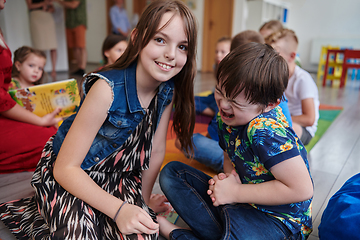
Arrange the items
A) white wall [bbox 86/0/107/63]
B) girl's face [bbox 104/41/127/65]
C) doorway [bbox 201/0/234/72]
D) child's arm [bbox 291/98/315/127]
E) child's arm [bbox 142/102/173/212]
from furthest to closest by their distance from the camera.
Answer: white wall [bbox 86/0/107/63] → doorway [bbox 201/0/234/72] → girl's face [bbox 104/41/127/65] → child's arm [bbox 291/98/315/127] → child's arm [bbox 142/102/173/212]

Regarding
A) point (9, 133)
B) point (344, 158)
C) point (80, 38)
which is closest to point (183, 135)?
point (9, 133)

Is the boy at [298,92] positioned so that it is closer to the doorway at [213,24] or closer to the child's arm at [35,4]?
the child's arm at [35,4]

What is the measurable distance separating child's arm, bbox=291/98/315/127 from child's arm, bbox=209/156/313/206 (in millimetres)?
840

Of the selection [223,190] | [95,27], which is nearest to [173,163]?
[223,190]

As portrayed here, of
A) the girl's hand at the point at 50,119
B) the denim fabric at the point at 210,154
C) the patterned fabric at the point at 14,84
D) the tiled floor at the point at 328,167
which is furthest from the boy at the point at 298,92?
the patterned fabric at the point at 14,84

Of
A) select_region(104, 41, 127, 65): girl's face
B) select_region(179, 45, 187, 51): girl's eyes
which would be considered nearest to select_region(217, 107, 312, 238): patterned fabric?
select_region(179, 45, 187, 51): girl's eyes

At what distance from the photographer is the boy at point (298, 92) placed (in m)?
1.37

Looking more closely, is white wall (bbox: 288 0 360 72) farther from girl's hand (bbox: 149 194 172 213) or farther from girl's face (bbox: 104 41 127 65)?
girl's hand (bbox: 149 194 172 213)

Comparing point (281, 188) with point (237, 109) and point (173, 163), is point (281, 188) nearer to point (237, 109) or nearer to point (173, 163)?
point (237, 109)

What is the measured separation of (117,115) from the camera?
75 centimetres

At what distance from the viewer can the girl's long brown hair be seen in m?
0.71

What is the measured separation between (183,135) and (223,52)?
1.15 m

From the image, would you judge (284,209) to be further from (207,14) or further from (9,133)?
(207,14)

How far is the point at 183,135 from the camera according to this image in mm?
906
